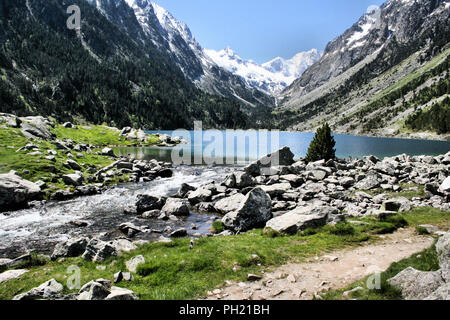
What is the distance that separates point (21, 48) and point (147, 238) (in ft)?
797

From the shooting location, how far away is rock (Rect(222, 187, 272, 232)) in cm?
1977

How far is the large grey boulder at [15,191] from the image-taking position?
930 inches

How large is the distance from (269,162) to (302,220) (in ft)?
90.2

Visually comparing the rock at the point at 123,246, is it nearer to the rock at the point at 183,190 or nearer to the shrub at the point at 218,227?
the shrub at the point at 218,227

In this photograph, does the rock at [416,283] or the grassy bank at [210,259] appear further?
the grassy bank at [210,259]

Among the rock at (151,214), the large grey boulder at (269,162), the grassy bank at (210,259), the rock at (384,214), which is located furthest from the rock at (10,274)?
the large grey boulder at (269,162)

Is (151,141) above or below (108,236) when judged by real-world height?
above

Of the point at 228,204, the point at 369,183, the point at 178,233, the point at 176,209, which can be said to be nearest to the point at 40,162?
the point at 176,209

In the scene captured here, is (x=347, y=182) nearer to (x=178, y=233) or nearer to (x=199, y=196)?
(x=199, y=196)

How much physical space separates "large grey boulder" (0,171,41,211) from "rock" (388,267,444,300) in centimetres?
3033

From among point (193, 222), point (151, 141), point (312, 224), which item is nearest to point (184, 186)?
point (193, 222)

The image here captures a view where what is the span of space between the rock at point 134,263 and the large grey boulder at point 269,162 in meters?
30.0

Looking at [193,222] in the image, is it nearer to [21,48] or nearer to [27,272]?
[27,272]
